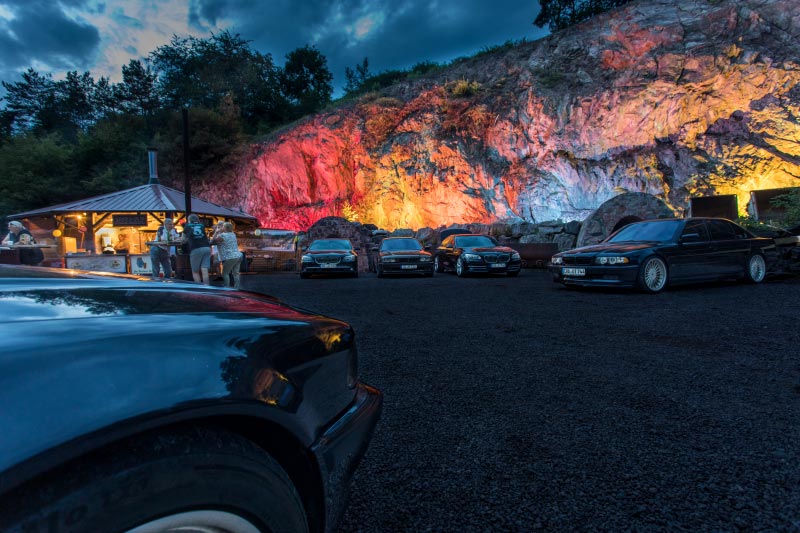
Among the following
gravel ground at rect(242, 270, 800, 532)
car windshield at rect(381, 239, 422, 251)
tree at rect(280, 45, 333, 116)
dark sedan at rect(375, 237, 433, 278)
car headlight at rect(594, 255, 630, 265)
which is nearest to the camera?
gravel ground at rect(242, 270, 800, 532)

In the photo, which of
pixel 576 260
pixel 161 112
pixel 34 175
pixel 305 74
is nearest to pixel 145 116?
pixel 161 112

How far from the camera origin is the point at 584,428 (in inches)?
84.8

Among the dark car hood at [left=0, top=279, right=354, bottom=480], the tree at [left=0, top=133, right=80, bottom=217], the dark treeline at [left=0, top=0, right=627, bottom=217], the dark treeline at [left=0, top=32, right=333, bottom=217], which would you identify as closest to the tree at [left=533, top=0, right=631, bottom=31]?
the dark treeline at [left=0, top=0, right=627, bottom=217]

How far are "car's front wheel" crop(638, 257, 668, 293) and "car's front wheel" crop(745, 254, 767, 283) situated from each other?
2.51 metres

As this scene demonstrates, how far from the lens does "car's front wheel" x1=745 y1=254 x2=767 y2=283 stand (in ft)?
26.6

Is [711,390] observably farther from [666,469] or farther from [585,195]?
[585,195]

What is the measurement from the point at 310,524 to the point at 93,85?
59.7 m

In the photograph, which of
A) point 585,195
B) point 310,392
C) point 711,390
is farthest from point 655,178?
point 310,392

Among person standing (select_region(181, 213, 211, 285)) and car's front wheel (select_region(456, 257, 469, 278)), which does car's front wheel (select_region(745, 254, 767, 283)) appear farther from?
person standing (select_region(181, 213, 211, 285))

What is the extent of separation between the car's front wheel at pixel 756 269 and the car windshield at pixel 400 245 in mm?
8283

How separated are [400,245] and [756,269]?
9119mm

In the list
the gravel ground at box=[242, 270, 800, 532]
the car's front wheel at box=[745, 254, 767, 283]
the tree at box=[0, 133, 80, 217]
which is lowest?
the gravel ground at box=[242, 270, 800, 532]

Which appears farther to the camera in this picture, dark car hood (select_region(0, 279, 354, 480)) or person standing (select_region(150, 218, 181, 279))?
person standing (select_region(150, 218, 181, 279))

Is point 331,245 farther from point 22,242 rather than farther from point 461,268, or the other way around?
point 22,242
